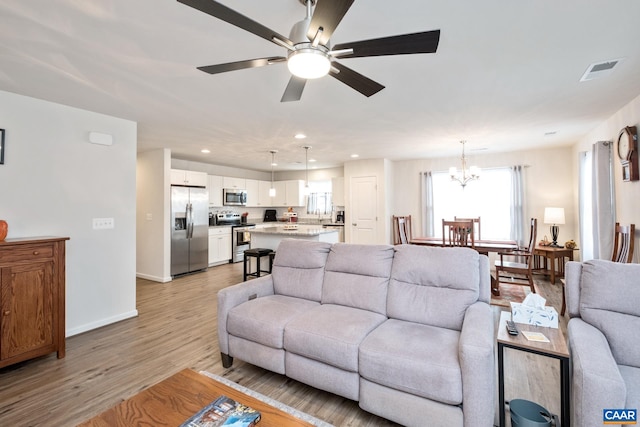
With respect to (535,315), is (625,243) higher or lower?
higher

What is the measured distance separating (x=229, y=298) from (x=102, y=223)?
2.11 meters

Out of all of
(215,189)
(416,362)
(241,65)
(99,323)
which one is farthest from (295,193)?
(416,362)

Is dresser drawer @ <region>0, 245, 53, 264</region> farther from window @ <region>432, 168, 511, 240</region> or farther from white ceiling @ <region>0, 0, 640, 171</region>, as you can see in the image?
window @ <region>432, 168, 511, 240</region>

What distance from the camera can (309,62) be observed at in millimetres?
1529

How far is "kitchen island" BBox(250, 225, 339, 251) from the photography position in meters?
4.70

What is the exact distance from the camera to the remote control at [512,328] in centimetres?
164

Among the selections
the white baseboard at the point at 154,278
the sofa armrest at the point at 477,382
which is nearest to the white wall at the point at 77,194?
the white baseboard at the point at 154,278

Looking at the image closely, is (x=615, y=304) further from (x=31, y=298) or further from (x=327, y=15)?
(x=31, y=298)

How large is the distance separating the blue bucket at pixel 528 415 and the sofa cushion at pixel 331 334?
891 millimetres

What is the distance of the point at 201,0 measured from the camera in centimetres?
118

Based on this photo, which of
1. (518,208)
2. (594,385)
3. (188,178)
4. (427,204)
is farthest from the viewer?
(427,204)

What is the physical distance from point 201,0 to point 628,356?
111 inches

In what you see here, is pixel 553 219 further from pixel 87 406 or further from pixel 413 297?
pixel 87 406

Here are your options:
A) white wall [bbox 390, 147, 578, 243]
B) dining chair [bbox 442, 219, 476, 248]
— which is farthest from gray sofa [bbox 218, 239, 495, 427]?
white wall [bbox 390, 147, 578, 243]
